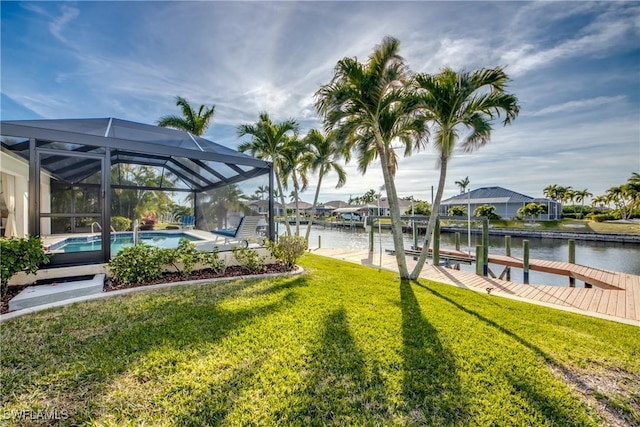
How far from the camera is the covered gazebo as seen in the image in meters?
5.17

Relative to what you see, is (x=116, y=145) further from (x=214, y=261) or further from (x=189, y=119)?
(x=189, y=119)

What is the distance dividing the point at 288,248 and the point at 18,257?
5.00m

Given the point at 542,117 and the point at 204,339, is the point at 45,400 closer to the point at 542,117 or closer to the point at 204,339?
the point at 204,339

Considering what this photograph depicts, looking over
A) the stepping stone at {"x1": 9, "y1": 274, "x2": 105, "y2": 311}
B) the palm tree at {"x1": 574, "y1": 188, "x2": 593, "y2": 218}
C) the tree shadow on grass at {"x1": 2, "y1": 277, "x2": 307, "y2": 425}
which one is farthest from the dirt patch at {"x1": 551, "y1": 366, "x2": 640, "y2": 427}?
the palm tree at {"x1": 574, "y1": 188, "x2": 593, "y2": 218}

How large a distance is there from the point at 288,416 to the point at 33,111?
Result: 35.4ft

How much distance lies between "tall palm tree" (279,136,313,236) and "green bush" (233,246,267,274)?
201 inches

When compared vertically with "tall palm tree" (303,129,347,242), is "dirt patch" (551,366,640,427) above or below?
below

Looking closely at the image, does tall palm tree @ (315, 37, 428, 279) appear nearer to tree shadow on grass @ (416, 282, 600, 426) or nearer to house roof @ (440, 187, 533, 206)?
tree shadow on grass @ (416, 282, 600, 426)

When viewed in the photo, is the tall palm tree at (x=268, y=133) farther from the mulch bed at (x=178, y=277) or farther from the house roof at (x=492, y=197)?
the house roof at (x=492, y=197)

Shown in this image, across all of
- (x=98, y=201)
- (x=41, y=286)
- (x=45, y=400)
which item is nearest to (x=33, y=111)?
(x=98, y=201)

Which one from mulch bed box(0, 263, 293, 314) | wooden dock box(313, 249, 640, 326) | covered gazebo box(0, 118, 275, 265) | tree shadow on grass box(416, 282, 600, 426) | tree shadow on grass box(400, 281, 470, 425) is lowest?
wooden dock box(313, 249, 640, 326)

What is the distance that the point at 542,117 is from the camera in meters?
10.2

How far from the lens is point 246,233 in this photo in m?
8.13

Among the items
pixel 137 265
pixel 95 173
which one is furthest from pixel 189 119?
pixel 137 265
